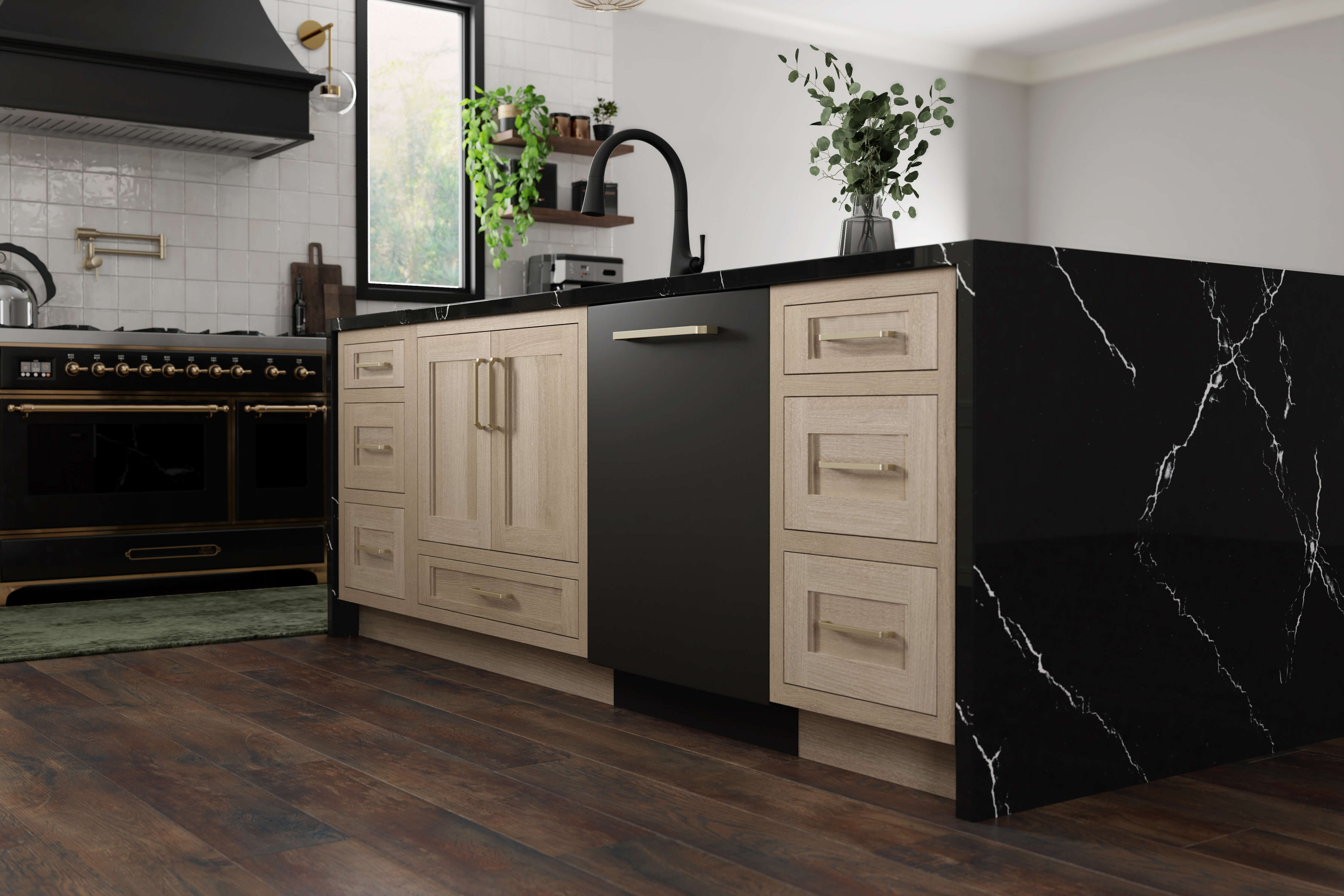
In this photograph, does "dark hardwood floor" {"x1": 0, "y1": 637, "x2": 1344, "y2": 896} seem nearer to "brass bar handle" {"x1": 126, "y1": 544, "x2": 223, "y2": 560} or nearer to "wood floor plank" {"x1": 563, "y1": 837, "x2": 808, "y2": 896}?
"wood floor plank" {"x1": 563, "y1": 837, "x2": 808, "y2": 896}

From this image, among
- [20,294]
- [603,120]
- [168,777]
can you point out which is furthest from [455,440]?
[603,120]

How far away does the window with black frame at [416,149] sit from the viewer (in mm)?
5359

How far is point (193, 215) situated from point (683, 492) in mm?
3395

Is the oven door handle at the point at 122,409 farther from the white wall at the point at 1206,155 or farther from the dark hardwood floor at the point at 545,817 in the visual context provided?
the white wall at the point at 1206,155

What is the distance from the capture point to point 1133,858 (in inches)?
61.6

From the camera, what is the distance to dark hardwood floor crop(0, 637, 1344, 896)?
1.51 m

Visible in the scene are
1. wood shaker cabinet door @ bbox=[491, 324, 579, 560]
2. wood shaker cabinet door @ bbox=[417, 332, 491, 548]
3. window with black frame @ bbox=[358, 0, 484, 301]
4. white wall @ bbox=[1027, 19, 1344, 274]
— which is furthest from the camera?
white wall @ bbox=[1027, 19, 1344, 274]

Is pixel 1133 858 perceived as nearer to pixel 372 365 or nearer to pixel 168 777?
pixel 168 777

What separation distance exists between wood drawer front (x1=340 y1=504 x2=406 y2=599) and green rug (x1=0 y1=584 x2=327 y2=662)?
28 centimetres

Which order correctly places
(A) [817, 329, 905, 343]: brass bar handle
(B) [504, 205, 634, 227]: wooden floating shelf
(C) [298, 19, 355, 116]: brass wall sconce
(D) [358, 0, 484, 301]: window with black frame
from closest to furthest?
(A) [817, 329, 905, 343]: brass bar handle → (C) [298, 19, 355, 116]: brass wall sconce → (D) [358, 0, 484, 301]: window with black frame → (B) [504, 205, 634, 227]: wooden floating shelf

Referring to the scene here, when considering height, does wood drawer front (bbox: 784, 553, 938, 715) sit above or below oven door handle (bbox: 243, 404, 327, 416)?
below

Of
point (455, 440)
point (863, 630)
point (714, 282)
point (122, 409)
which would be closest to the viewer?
point (863, 630)

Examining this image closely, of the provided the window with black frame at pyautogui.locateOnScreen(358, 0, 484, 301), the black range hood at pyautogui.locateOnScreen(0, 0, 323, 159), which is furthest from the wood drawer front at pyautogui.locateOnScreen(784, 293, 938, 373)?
the window with black frame at pyautogui.locateOnScreen(358, 0, 484, 301)

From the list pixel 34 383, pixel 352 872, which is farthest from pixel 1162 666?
pixel 34 383
